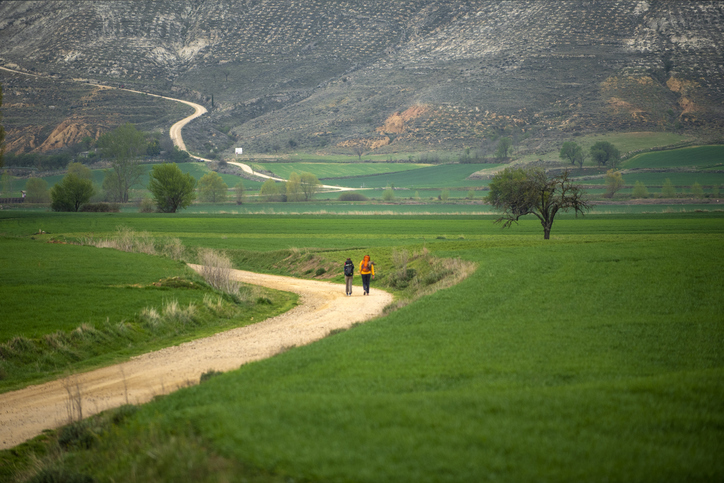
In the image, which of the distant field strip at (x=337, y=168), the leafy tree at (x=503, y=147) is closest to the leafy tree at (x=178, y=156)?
the distant field strip at (x=337, y=168)

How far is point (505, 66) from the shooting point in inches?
6594

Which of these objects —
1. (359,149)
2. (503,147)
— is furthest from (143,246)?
(359,149)

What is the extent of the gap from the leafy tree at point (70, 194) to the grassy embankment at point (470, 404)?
3334 inches

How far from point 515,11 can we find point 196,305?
19213 cm

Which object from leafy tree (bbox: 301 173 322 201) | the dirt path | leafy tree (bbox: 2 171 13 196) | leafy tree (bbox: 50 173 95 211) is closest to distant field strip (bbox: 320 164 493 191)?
leafy tree (bbox: 301 173 322 201)

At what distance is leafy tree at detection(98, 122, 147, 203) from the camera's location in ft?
355

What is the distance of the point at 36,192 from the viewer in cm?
10838

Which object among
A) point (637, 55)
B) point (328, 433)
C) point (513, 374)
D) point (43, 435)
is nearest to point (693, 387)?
point (513, 374)

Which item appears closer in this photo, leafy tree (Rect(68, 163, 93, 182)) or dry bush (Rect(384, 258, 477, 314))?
dry bush (Rect(384, 258, 477, 314))

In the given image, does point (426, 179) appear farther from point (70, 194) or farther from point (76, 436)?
point (76, 436)

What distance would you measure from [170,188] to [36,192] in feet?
133

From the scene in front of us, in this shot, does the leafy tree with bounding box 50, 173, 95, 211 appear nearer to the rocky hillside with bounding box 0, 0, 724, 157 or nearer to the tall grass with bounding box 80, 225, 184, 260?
the tall grass with bounding box 80, 225, 184, 260

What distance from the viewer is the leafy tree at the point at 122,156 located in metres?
108

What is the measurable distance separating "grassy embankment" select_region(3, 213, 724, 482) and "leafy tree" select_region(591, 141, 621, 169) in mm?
121625
